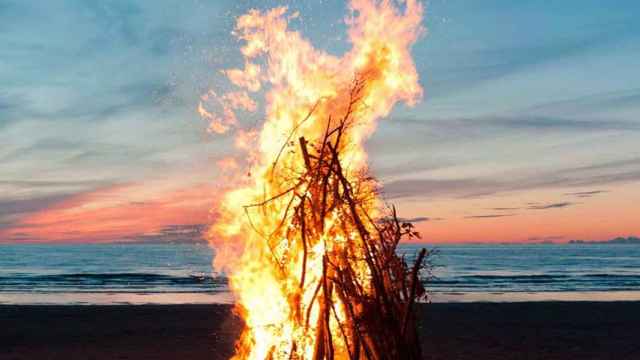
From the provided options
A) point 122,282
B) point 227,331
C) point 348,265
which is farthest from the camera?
point 122,282

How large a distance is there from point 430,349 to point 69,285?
3126cm

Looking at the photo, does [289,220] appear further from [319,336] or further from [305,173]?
[319,336]

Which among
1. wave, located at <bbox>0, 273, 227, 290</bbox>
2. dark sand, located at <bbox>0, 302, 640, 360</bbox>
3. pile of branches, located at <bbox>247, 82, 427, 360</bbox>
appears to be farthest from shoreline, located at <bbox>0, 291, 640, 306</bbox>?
pile of branches, located at <bbox>247, 82, 427, 360</bbox>

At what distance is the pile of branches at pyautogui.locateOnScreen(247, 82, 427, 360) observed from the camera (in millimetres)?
6988

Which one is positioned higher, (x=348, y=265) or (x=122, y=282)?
(x=122, y=282)

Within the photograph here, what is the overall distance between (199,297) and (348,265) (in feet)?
90.1

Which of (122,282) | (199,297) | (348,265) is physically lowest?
(348,265)

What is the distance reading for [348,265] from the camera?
7008 mm

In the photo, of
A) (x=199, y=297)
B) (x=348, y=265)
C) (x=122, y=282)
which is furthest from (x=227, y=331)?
(x=122, y=282)

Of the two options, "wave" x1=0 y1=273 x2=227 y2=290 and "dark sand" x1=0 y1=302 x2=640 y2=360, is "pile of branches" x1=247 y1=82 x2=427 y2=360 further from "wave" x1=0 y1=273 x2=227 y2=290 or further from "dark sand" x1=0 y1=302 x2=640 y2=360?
"wave" x1=0 y1=273 x2=227 y2=290

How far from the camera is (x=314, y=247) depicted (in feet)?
23.4

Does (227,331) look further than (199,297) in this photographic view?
No

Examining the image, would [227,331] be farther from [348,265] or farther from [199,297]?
[348,265]

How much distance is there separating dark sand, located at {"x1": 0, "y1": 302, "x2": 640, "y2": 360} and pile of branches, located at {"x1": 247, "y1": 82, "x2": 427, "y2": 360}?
974 centimetres
